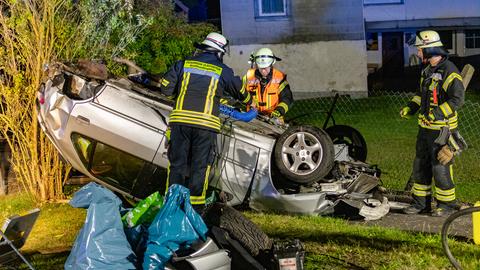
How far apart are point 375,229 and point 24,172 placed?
12.8 ft

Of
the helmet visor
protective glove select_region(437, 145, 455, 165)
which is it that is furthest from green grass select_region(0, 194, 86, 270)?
protective glove select_region(437, 145, 455, 165)

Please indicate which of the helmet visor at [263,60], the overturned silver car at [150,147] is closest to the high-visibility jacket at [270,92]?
the helmet visor at [263,60]

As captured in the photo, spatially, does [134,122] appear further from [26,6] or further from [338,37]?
[338,37]

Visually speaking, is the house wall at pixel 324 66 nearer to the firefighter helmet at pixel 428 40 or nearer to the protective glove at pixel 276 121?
the protective glove at pixel 276 121

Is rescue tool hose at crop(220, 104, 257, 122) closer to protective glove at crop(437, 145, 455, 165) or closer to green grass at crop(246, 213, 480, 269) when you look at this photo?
green grass at crop(246, 213, 480, 269)

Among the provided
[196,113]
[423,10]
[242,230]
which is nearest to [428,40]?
[196,113]

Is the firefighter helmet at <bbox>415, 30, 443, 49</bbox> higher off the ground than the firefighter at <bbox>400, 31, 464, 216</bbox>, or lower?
higher

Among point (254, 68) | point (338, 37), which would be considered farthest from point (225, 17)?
point (254, 68)

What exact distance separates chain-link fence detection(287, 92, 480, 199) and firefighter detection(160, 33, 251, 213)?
179cm

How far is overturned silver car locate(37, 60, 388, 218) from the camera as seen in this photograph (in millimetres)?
6637

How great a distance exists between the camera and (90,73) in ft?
22.1

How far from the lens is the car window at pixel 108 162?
6719 millimetres

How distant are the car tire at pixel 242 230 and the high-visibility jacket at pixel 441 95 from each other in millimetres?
2466

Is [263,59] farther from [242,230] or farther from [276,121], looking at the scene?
[242,230]
